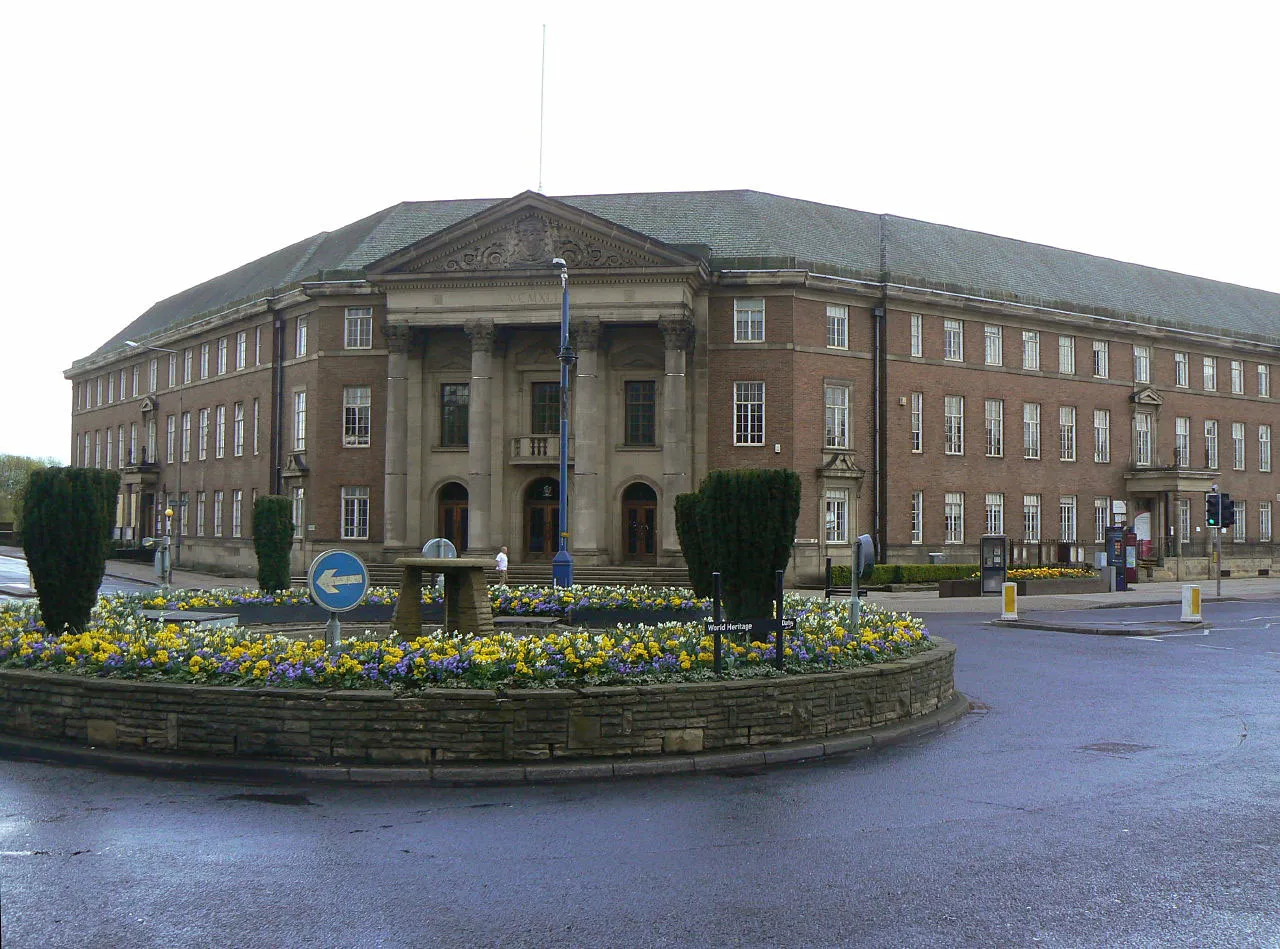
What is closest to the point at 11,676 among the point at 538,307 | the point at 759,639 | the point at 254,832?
the point at 254,832

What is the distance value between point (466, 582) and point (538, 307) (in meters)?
29.4

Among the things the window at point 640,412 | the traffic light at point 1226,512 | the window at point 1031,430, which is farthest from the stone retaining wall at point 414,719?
the window at point 1031,430

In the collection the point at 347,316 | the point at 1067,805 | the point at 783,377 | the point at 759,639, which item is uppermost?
the point at 347,316

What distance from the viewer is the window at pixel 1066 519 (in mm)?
55312

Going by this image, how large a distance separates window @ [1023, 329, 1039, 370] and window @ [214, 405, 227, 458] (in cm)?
3954

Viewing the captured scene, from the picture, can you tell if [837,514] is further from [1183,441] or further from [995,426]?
[1183,441]

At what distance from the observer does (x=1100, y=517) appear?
186 feet

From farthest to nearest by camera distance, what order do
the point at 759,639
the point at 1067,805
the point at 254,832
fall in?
the point at 759,639 → the point at 1067,805 → the point at 254,832

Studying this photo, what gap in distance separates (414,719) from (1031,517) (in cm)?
4810

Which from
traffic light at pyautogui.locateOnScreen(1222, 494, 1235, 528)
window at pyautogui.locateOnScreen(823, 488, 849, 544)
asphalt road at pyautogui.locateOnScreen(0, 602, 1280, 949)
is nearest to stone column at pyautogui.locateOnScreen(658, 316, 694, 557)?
window at pyautogui.locateOnScreen(823, 488, 849, 544)

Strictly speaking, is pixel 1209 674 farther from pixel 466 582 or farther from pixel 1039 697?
pixel 466 582

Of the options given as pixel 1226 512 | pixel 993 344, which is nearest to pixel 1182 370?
pixel 993 344

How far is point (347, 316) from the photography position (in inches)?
1993

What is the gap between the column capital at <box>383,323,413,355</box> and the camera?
153 feet
